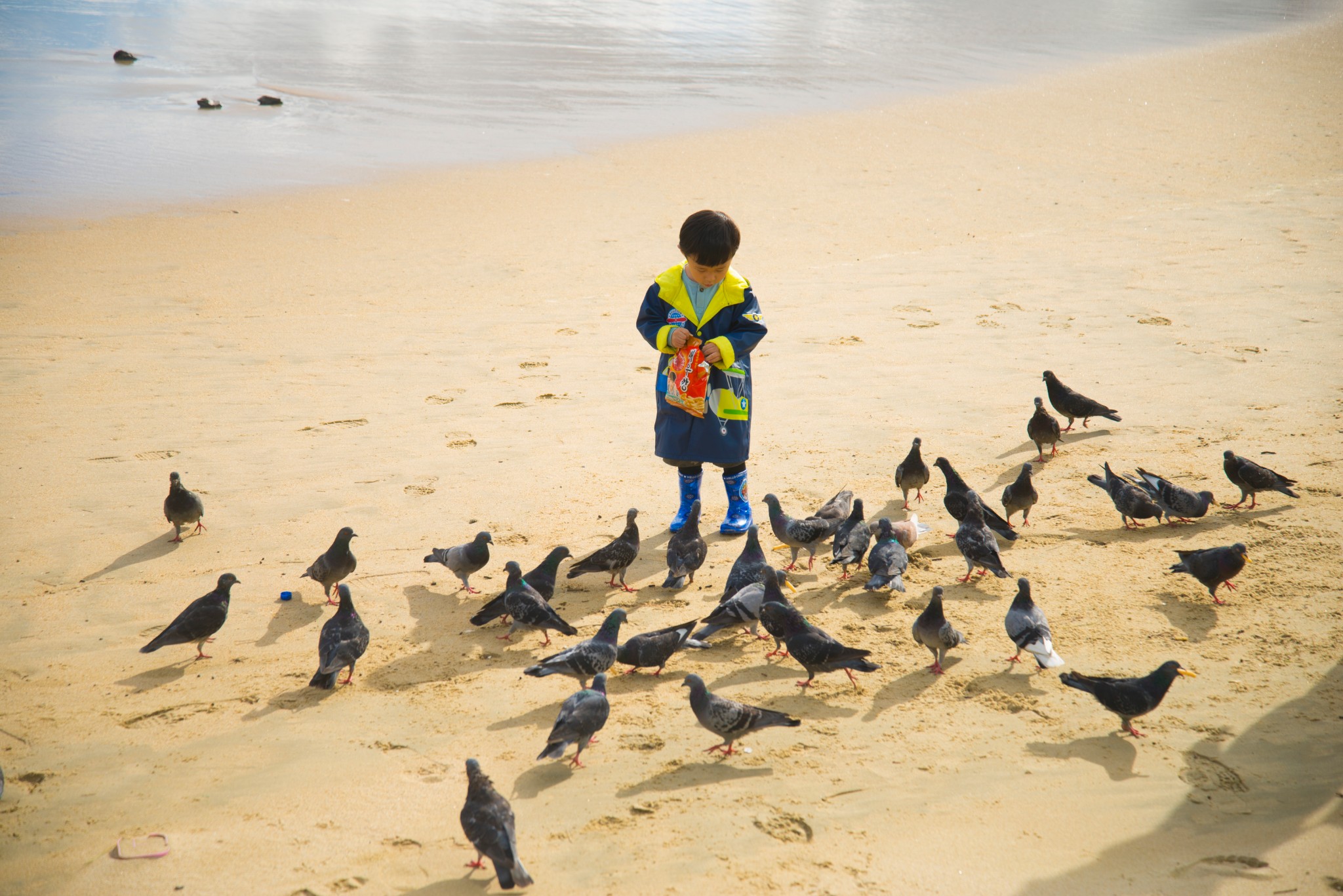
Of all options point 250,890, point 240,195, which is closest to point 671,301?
point 250,890

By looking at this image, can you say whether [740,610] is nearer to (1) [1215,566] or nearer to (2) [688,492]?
(2) [688,492]

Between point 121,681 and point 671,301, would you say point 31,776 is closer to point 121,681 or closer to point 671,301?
point 121,681

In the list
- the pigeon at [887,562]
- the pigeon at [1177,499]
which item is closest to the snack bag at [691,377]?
the pigeon at [887,562]

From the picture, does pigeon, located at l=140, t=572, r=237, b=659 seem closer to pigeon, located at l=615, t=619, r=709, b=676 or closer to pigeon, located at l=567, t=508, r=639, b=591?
pigeon, located at l=567, t=508, r=639, b=591

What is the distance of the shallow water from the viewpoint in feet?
60.1

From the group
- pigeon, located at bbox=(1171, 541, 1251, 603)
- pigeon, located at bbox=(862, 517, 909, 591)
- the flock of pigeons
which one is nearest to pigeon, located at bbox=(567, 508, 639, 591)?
the flock of pigeons

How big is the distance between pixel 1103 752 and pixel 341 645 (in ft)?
12.8

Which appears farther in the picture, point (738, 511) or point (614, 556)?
point (738, 511)

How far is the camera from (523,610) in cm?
556

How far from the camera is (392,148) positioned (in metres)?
19.2

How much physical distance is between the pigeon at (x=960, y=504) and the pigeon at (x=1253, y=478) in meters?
1.67

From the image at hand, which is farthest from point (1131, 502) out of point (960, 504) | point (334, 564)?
point (334, 564)

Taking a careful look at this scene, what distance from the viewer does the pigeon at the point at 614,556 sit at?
6273 millimetres

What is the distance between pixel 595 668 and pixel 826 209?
39.3 ft
